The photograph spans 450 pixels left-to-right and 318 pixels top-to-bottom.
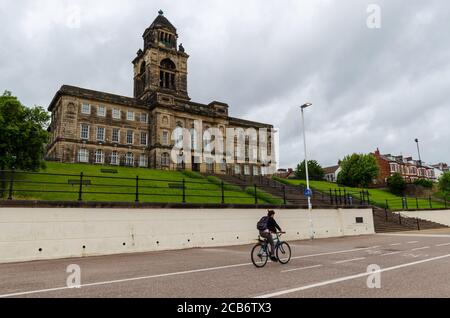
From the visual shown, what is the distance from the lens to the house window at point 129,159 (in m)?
51.2

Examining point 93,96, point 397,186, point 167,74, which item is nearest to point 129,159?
point 93,96

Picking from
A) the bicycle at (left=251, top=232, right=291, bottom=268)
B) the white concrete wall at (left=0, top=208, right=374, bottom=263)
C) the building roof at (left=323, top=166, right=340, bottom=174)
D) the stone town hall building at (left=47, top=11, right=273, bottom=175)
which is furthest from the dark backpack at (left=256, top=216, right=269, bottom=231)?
the building roof at (left=323, top=166, right=340, bottom=174)

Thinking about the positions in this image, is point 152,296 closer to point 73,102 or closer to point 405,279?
point 405,279

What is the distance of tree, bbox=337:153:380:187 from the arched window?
145ft

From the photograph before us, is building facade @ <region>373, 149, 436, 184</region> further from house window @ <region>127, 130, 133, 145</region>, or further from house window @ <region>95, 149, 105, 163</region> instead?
house window @ <region>95, 149, 105, 163</region>

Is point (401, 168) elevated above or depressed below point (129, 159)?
above

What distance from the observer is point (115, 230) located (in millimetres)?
12719

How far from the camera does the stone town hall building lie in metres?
47.6

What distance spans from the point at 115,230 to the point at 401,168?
100594 millimetres

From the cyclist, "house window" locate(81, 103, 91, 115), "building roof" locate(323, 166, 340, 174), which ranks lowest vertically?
the cyclist

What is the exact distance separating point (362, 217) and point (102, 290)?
2008cm

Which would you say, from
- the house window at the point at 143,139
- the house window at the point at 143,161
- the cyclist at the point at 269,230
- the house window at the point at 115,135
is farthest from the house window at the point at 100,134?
the cyclist at the point at 269,230

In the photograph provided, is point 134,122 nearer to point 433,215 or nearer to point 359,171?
point 433,215

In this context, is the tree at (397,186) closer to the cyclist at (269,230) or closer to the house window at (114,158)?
the house window at (114,158)
